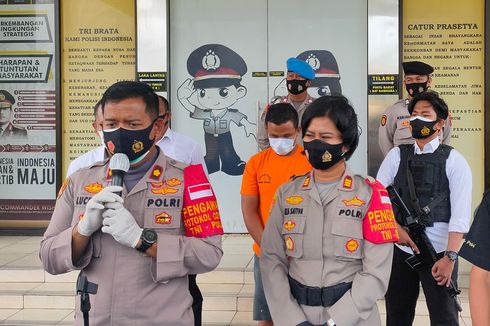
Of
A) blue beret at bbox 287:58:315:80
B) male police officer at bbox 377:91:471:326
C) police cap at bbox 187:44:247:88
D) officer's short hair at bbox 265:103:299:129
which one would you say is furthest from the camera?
police cap at bbox 187:44:247:88

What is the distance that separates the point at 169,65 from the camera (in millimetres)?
7242

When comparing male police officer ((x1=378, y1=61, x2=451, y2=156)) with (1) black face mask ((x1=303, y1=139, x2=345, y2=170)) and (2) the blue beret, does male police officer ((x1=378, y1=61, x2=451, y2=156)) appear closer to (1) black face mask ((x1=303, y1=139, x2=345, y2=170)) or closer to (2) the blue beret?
(2) the blue beret

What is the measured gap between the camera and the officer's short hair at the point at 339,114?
8.48 ft

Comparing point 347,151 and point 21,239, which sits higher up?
point 347,151

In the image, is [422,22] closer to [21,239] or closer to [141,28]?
[141,28]

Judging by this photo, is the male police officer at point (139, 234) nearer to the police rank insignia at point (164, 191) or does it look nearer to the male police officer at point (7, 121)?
the police rank insignia at point (164, 191)

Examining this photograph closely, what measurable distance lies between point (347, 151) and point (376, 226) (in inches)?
13.3

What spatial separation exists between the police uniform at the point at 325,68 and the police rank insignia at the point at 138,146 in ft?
16.8

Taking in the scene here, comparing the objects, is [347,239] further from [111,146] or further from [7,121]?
[7,121]

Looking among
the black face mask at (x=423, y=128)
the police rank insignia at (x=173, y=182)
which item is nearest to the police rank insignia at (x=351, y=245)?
the police rank insignia at (x=173, y=182)

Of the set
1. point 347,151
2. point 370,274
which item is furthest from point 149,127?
point 370,274

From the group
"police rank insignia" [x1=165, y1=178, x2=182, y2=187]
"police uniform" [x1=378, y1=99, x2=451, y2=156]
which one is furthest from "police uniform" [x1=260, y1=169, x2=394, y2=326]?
"police uniform" [x1=378, y1=99, x2=451, y2=156]

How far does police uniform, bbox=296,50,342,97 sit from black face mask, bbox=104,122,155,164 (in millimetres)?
5126

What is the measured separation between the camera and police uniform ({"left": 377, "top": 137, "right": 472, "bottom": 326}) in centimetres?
346
